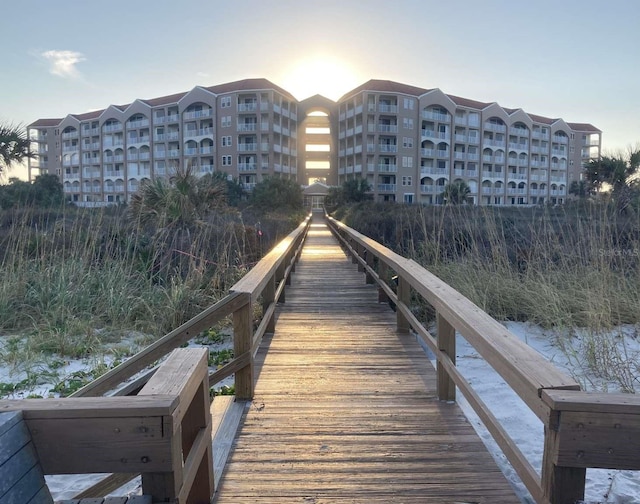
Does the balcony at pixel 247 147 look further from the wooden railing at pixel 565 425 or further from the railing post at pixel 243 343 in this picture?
the wooden railing at pixel 565 425

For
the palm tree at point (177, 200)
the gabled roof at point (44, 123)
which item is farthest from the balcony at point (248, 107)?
the palm tree at point (177, 200)

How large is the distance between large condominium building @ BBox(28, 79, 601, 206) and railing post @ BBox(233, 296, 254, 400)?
49.4 metres

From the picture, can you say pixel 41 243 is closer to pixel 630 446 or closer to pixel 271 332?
pixel 271 332

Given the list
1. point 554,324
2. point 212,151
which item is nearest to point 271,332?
point 554,324

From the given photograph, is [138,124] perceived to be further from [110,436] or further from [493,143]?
[110,436]

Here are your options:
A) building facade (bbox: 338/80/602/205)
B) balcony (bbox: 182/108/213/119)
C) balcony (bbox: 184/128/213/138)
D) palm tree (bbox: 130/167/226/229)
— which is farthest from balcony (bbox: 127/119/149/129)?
palm tree (bbox: 130/167/226/229)

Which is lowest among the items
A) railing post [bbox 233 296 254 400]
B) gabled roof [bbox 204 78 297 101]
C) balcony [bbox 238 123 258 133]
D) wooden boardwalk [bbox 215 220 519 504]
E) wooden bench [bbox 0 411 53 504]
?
wooden boardwalk [bbox 215 220 519 504]

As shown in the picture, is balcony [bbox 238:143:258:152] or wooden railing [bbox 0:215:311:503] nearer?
wooden railing [bbox 0:215:311:503]

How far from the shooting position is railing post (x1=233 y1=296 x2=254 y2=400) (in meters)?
3.20

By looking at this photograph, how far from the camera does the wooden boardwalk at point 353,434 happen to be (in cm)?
226

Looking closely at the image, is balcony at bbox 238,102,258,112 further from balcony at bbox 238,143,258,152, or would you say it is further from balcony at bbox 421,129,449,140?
balcony at bbox 421,129,449,140

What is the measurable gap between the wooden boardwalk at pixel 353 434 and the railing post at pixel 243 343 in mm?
Answer: 116

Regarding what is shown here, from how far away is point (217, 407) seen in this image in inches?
129

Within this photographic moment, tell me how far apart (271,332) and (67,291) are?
2.70 metres
